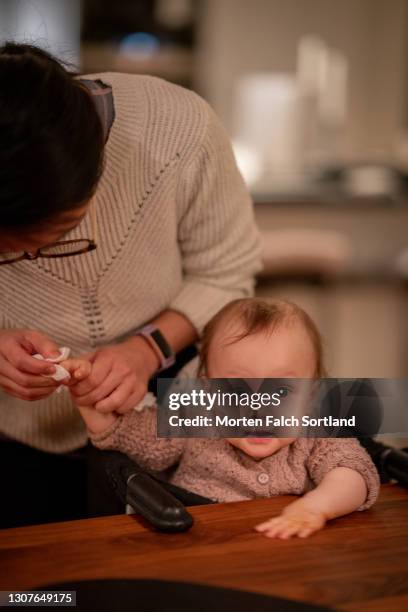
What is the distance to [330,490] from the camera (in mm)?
917

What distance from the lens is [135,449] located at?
108 cm

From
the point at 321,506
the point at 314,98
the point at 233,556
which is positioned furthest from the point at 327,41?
the point at 233,556

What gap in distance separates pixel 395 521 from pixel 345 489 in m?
0.06

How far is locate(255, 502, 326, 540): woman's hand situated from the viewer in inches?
33.1

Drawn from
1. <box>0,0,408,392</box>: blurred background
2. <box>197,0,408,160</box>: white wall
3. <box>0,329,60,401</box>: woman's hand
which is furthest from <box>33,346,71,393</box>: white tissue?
<box>197,0,408,160</box>: white wall

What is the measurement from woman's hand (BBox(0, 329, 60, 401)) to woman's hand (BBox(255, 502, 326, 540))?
1.00 ft

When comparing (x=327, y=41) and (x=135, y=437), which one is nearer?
(x=135, y=437)

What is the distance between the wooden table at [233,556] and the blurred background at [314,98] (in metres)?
2.22

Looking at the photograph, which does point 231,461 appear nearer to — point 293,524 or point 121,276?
point 293,524

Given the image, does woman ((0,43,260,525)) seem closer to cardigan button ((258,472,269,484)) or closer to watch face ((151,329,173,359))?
watch face ((151,329,173,359))

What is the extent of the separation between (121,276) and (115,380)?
193 millimetres

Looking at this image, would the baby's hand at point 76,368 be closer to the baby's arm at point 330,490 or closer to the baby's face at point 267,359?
the baby's face at point 267,359

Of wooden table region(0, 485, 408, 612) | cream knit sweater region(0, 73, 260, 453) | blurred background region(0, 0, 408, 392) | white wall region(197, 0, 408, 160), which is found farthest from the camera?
white wall region(197, 0, 408, 160)

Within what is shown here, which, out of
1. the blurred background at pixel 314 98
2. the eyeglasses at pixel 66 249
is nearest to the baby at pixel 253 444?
the eyeglasses at pixel 66 249
